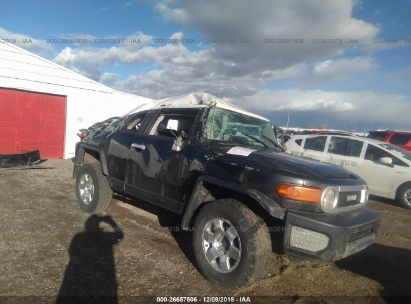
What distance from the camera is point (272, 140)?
16.5 ft

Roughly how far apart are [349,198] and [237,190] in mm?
1204

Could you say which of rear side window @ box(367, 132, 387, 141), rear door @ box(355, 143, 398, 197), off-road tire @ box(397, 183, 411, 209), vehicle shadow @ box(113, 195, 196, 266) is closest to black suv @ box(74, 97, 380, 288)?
vehicle shadow @ box(113, 195, 196, 266)

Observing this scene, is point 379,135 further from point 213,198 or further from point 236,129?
point 213,198

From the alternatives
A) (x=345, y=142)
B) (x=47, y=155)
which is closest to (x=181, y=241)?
(x=345, y=142)

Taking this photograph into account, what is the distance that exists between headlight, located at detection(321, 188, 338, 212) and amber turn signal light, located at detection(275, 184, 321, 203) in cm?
7

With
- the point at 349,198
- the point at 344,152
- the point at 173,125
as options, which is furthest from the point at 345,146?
the point at 173,125

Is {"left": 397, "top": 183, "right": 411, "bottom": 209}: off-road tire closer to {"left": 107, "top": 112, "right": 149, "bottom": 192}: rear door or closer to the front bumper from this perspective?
the front bumper

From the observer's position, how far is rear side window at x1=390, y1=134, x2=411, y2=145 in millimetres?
12523

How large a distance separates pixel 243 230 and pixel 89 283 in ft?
5.29

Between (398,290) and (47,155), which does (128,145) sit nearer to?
(398,290)

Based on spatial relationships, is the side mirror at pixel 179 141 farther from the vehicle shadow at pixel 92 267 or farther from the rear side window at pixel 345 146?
the rear side window at pixel 345 146

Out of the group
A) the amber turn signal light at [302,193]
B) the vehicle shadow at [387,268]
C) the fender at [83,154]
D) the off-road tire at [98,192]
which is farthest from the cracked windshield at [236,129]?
the off-road tire at [98,192]

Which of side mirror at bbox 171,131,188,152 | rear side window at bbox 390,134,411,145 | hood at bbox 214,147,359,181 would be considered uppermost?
rear side window at bbox 390,134,411,145

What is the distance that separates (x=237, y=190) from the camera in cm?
350
